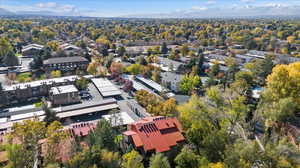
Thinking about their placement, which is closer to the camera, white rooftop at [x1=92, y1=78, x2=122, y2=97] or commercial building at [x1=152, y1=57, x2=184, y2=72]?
white rooftop at [x1=92, y1=78, x2=122, y2=97]

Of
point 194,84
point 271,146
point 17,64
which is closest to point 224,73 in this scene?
point 194,84

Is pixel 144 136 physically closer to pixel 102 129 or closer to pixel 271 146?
pixel 102 129

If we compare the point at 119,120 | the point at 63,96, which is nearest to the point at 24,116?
the point at 63,96

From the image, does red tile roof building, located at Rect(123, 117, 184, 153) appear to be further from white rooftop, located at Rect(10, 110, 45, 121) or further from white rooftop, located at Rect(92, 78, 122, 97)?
white rooftop, located at Rect(10, 110, 45, 121)

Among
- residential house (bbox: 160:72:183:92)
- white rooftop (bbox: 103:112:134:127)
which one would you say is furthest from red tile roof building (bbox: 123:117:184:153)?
residential house (bbox: 160:72:183:92)

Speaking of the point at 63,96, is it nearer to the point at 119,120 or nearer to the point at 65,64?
the point at 119,120

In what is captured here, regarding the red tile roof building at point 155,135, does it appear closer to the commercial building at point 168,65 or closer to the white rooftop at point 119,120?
the white rooftop at point 119,120

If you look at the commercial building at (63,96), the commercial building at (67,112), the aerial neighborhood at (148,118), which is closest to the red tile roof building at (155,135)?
the aerial neighborhood at (148,118)
